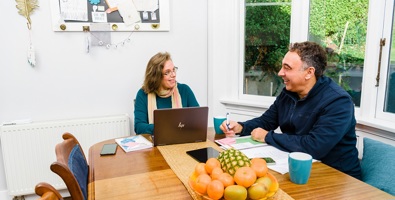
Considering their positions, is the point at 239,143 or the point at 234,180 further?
the point at 239,143

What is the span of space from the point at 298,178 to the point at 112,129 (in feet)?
5.57

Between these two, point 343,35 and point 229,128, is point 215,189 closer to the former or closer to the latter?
point 229,128

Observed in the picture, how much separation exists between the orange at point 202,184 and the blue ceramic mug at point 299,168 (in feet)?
1.11

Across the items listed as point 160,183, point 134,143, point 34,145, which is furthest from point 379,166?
point 34,145

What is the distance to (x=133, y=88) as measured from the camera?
2477 millimetres

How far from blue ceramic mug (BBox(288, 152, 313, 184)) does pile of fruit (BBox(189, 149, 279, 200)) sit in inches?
5.5

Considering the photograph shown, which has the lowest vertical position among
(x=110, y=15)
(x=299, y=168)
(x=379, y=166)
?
(x=379, y=166)

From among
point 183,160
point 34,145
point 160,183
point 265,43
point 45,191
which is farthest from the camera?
point 265,43

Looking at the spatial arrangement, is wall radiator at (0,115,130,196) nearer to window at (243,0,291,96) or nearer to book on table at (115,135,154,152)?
book on table at (115,135,154,152)

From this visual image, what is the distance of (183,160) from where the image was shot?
1274mm

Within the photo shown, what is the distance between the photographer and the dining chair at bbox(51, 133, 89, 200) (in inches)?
38.2

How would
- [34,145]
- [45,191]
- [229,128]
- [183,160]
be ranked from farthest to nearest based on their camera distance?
[34,145], [229,128], [183,160], [45,191]

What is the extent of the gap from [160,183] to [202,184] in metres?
0.26

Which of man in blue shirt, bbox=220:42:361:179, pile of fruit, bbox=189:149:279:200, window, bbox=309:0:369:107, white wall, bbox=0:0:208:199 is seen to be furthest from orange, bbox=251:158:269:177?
white wall, bbox=0:0:208:199
